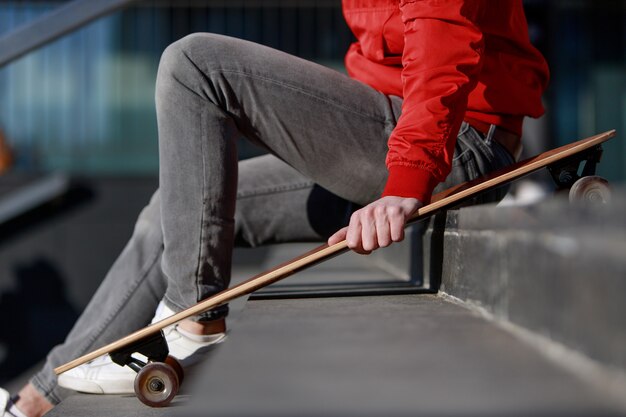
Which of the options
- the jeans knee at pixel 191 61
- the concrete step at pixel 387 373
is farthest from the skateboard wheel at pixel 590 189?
the jeans knee at pixel 191 61

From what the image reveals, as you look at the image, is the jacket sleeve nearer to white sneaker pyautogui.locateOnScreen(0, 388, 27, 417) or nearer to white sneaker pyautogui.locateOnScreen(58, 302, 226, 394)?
white sneaker pyautogui.locateOnScreen(58, 302, 226, 394)

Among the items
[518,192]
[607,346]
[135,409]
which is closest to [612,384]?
[607,346]

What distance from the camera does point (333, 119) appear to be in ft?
4.69

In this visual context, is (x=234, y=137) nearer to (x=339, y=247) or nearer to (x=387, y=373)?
(x=339, y=247)

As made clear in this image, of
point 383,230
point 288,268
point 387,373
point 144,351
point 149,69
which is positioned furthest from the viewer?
point 149,69

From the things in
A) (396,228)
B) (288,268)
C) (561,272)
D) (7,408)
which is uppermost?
(561,272)

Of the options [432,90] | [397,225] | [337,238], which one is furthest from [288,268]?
[432,90]

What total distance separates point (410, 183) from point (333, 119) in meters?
0.25

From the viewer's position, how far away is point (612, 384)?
0.63 m

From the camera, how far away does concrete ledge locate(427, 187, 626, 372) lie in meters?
0.64

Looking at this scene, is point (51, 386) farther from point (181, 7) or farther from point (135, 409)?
point (181, 7)

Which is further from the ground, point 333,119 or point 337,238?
point 333,119

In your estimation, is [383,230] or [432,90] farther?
[432,90]

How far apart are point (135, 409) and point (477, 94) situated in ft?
2.50
